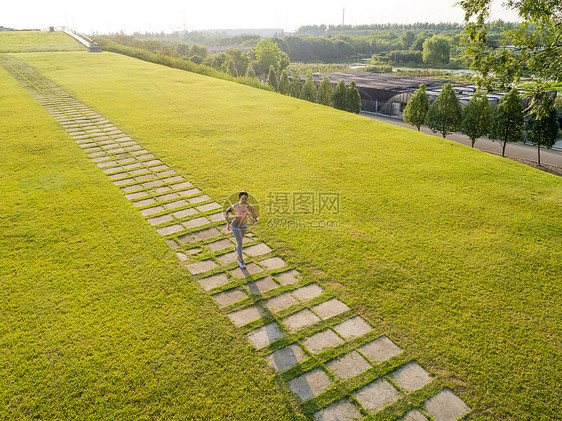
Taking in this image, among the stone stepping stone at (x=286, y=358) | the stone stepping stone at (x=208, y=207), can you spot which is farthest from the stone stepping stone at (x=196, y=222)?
the stone stepping stone at (x=286, y=358)

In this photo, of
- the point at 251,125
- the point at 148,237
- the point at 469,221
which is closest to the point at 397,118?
the point at 251,125

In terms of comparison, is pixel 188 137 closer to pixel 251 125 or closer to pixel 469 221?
pixel 251 125

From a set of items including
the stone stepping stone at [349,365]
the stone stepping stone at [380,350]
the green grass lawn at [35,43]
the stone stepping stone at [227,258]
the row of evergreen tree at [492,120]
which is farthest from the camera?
the green grass lawn at [35,43]

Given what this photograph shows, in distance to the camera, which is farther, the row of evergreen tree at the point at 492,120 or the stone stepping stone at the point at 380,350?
the row of evergreen tree at the point at 492,120

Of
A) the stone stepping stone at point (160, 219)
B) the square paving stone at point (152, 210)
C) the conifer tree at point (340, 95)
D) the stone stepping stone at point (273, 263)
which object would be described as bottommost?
the stone stepping stone at point (273, 263)

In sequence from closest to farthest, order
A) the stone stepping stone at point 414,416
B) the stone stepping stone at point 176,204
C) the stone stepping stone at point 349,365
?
the stone stepping stone at point 414,416 → the stone stepping stone at point 349,365 → the stone stepping stone at point 176,204

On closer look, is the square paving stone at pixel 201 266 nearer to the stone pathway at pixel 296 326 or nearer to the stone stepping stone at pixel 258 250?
the stone pathway at pixel 296 326
